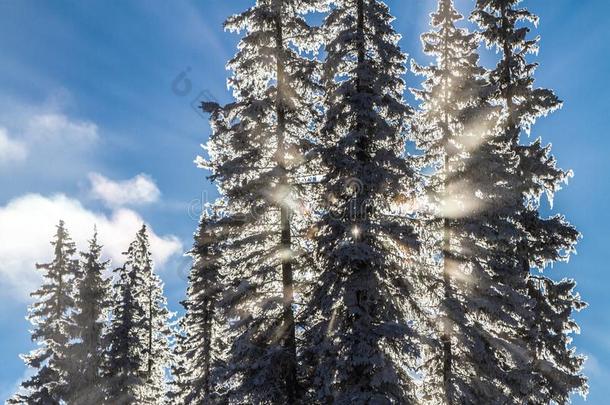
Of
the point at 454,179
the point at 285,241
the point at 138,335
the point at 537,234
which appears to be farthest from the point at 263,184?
the point at 138,335

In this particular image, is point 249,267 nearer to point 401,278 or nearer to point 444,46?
point 401,278

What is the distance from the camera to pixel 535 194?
2106 cm

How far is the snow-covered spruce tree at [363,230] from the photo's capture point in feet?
47.8

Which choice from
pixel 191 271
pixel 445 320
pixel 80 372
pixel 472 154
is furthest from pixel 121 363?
pixel 472 154

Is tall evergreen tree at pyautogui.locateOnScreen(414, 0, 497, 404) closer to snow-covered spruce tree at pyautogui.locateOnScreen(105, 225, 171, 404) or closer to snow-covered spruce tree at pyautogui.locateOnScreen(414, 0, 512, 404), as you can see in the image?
snow-covered spruce tree at pyautogui.locateOnScreen(414, 0, 512, 404)

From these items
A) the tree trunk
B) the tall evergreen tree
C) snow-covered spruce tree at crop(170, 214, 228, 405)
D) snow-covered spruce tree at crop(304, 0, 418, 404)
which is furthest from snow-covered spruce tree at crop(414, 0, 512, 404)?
snow-covered spruce tree at crop(170, 214, 228, 405)

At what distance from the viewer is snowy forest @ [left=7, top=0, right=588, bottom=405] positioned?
15414 millimetres

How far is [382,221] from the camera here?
15.7 metres

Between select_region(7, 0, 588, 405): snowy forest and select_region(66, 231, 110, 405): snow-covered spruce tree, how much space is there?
16.1 m

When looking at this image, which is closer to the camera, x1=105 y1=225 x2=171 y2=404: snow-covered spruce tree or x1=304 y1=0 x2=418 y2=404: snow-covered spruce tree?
x1=304 y1=0 x2=418 y2=404: snow-covered spruce tree

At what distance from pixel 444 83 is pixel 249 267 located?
1087 cm

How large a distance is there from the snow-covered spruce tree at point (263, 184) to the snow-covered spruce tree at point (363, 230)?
991 millimetres

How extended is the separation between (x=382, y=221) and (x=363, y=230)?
850mm

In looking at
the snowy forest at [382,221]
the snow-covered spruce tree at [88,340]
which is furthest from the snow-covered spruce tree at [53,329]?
the snowy forest at [382,221]
